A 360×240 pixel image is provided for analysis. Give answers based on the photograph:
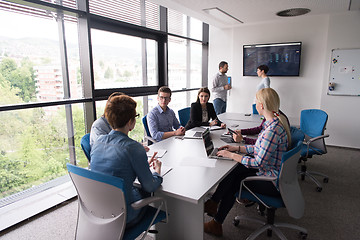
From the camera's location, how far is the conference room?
2.59m

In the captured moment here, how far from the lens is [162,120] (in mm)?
3203

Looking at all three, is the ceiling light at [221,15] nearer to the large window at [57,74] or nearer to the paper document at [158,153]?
the large window at [57,74]

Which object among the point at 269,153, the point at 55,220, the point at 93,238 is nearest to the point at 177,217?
the point at 93,238

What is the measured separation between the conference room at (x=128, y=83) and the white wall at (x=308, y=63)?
21 mm

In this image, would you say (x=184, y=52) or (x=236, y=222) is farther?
(x=184, y=52)

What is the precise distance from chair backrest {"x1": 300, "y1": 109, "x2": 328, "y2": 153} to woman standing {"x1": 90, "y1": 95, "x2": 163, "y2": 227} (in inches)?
102

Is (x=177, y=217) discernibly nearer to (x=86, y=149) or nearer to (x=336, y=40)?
(x=86, y=149)

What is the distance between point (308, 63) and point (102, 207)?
538 cm

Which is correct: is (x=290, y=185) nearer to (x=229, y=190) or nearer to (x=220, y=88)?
(x=229, y=190)

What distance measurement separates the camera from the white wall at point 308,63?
4830mm

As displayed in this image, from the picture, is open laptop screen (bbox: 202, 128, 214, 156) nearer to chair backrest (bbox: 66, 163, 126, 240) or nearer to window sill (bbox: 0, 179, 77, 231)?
chair backrest (bbox: 66, 163, 126, 240)

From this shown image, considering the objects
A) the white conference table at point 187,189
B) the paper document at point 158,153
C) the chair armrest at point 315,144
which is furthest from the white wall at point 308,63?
the paper document at point 158,153

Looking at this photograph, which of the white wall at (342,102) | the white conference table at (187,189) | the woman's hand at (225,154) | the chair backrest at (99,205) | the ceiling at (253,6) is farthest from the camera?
the white wall at (342,102)

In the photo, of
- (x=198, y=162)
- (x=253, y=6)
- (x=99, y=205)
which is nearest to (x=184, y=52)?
(x=253, y=6)
